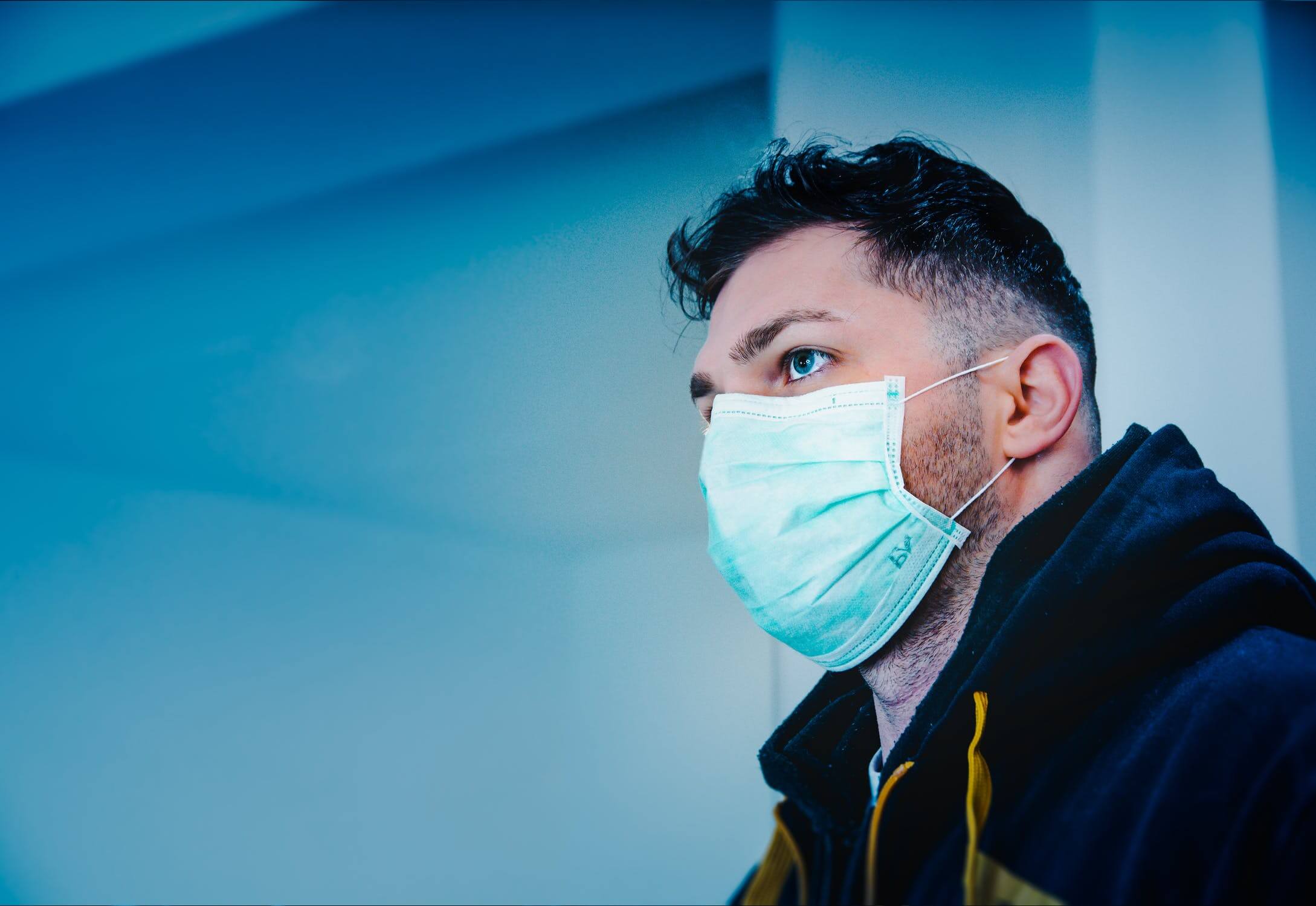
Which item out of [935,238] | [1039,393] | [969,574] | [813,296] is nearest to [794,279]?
[813,296]

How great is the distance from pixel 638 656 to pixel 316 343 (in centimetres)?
89

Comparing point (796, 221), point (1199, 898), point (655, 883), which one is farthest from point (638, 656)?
point (1199, 898)

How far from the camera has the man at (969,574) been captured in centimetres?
74

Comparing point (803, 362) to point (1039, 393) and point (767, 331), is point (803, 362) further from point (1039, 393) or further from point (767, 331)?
point (1039, 393)

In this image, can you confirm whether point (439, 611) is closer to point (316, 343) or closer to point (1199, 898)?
point (316, 343)

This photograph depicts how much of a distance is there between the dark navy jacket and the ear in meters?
0.10

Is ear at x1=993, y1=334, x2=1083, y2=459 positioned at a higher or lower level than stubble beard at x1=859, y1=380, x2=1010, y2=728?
higher

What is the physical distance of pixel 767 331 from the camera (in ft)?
3.80

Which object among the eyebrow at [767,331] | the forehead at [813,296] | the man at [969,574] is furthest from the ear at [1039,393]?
the eyebrow at [767,331]

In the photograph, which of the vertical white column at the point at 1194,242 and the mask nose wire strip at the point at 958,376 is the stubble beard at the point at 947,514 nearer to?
the mask nose wire strip at the point at 958,376

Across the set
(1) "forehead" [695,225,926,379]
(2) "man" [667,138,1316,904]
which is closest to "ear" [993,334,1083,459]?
(2) "man" [667,138,1316,904]

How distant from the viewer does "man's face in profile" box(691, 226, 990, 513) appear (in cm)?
103

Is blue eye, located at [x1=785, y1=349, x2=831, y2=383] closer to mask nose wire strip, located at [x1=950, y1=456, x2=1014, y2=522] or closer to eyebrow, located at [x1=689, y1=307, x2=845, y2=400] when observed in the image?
eyebrow, located at [x1=689, y1=307, x2=845, y2=400]

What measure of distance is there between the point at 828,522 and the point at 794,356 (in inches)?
9.5
